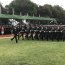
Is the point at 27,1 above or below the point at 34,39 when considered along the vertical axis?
above

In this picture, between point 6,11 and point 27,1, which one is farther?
point 27,1

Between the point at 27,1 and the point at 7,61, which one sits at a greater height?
the point at 27,1

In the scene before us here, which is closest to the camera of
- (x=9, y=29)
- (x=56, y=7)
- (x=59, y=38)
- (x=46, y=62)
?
(x=46, y=62)

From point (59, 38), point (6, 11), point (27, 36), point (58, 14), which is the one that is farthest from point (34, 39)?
point (58, 14)

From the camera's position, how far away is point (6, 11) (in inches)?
3809

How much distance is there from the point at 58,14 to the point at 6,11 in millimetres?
21094

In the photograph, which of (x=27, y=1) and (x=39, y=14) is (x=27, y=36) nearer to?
(x=39, y=14)

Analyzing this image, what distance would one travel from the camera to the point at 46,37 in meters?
27.9

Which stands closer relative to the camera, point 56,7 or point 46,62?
point 46,62

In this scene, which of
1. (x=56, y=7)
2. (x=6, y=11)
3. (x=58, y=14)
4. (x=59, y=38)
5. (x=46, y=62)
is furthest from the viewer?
(x=56, y=7)

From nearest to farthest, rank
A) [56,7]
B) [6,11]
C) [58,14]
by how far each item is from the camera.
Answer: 1. [6,11]
2. [58,14]
3. [56,7]

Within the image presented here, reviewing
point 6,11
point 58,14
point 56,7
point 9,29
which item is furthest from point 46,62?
point 56,7

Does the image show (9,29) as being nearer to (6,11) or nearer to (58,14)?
(6,11)

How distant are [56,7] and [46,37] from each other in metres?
92.3
